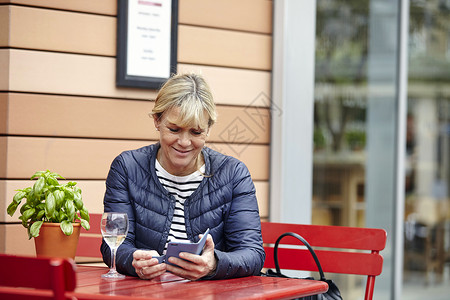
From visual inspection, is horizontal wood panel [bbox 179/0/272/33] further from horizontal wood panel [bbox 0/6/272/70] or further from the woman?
the woman

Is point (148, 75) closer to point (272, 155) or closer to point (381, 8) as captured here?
point (272, 155)

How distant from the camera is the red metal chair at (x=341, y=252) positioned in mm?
2648

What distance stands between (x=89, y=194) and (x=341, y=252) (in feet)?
3.91

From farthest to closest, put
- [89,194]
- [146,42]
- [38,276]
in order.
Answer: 1. [146,42]
2. [89,194]
3. [38,276]

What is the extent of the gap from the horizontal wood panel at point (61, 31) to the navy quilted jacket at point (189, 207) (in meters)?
0.83

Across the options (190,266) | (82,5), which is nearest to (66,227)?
(190,266)

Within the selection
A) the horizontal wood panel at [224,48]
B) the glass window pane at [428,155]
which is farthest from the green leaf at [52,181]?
the glass window pane at [428,155]

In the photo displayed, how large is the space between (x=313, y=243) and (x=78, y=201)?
1.00 m

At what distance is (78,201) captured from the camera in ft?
7.48

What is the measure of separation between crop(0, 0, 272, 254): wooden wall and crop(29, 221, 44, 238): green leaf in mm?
779

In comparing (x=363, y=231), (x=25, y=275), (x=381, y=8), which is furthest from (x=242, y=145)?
(x=25, y=275)

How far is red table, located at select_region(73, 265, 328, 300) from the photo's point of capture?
1.84 metres

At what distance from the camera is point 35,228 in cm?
221

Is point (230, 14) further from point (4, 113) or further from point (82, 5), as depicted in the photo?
point (4, 113)
